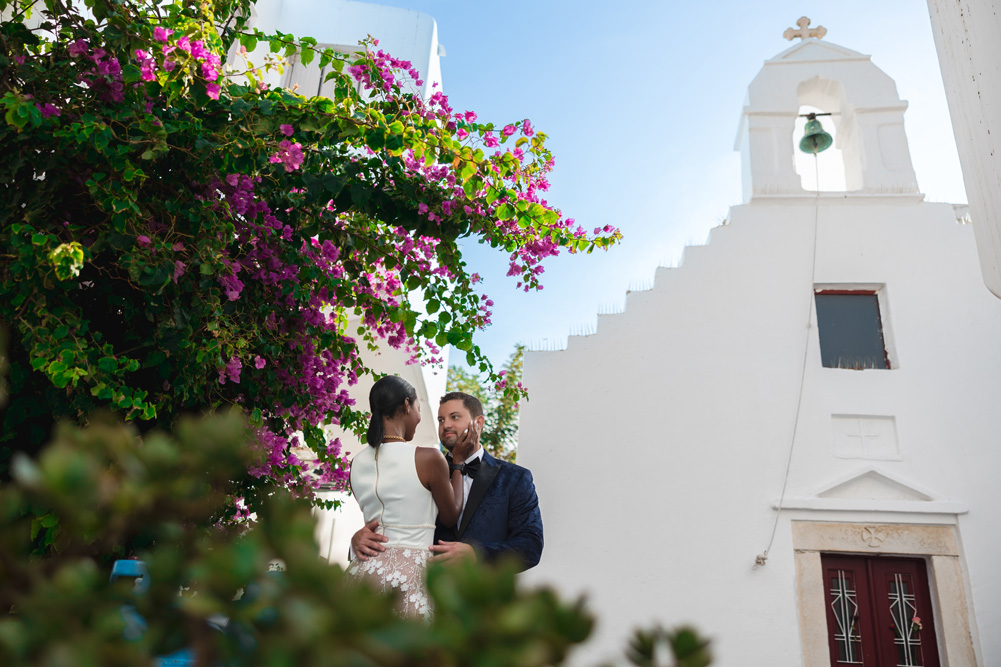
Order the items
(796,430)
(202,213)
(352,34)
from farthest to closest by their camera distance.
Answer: (352,34)
(796,430)
(202,213)

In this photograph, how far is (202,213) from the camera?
2.76 meters

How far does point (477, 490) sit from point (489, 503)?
8cm

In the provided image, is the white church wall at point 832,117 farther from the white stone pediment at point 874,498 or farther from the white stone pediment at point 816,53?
the white stone pediment at point 874,498

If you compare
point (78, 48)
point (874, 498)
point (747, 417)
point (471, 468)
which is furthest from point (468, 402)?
point (874, 498)

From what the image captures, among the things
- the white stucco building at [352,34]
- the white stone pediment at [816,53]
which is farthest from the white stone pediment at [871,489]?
the white stone pediment at [816,53]

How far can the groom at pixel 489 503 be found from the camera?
2.98m

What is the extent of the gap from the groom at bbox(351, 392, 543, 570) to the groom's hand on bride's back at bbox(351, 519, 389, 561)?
1.65 ft

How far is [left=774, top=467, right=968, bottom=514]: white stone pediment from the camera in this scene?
239 inches

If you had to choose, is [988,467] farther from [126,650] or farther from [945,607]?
[126,650]

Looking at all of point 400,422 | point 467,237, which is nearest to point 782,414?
point 467,237

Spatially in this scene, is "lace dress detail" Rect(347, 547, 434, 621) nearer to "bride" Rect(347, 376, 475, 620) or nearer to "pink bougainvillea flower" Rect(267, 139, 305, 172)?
"bride" Rect(347, 376, 475, 620)

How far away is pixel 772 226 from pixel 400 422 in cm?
612

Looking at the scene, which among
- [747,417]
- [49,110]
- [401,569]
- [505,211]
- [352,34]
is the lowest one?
[401,569]

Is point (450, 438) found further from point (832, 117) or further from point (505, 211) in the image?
point (832, 117)
